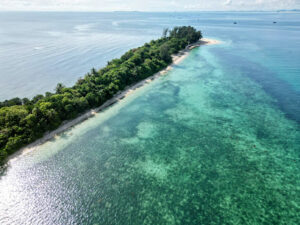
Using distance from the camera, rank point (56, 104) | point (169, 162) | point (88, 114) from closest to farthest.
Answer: point (169, 162)
point (56, 104)
point (88, 114)

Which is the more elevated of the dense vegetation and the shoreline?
the dense vegetation

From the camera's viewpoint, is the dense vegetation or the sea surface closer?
the sea surface

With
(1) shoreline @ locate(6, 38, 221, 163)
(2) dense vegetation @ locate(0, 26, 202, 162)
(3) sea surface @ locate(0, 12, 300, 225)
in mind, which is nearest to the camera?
(3) sea surface @ locate(0, 12, 300, 225)

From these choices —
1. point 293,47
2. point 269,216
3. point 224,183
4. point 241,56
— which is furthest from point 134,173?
point 293,47

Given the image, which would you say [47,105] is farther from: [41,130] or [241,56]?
[241,56]

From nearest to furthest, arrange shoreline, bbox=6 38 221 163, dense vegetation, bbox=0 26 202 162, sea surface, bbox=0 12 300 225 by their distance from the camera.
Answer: sea surface, bbox=0 12 300 225
dense vegetation, bbox=0 26 202 162
shoreline, bbox=6 38 221 163

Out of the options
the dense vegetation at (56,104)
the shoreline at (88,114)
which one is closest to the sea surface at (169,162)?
the shoreline at (88,114)

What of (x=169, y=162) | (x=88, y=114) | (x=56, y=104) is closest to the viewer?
(x=169, y=162)

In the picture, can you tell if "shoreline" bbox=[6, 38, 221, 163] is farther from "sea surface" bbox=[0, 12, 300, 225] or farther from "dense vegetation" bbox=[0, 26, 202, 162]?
"sea surface" bbox=[0, 12, 300, 225]

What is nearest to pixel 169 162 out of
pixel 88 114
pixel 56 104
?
pixel 88 114

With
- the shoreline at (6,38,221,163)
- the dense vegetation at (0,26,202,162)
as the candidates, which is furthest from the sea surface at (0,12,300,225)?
the dense vegetation at (0,26,202,162)

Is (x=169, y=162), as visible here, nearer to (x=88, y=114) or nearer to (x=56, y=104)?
(x=88, y=114)

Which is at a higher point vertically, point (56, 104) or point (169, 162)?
point (56, 104)
